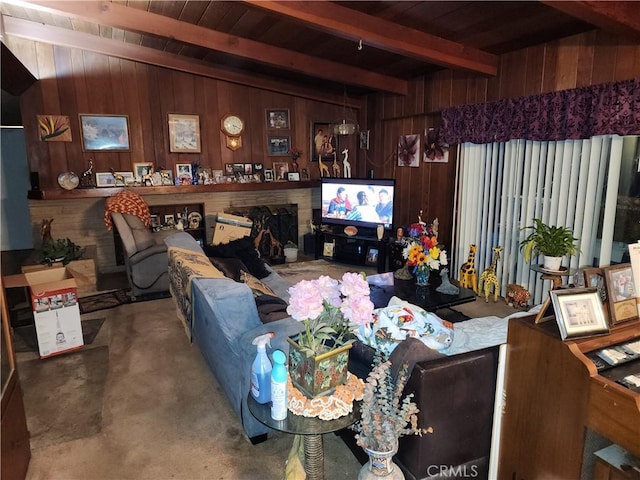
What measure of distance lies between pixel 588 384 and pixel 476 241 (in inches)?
137

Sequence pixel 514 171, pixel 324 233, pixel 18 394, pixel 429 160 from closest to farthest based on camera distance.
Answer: pixel 18 394
pixel 514 171
pixel 429 160
pixel 324 233

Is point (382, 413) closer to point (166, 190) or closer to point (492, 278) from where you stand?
point (492, 278)

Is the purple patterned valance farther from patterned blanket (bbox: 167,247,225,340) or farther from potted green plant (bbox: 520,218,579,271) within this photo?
patterned blanket (bbox: 167,247,225,340)

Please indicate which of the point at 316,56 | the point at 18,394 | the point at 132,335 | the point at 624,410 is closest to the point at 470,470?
the point at 624,410

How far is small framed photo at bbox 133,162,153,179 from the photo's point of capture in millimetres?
5367

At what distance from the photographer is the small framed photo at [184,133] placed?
5.53m

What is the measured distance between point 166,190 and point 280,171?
167 cm

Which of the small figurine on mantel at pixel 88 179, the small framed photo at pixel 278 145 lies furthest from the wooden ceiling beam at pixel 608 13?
the small figurine on mantel at pixel 88 179

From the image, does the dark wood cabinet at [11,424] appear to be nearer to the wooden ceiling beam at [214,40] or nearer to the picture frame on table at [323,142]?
the wooden ceiling beam at [214,40]

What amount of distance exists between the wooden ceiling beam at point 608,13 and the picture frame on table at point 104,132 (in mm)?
4732

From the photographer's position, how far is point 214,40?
416 centimetres

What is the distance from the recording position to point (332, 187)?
5848 mm

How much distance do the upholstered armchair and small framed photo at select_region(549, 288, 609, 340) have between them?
390cm

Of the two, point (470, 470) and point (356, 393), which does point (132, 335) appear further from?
point (470, 470)
